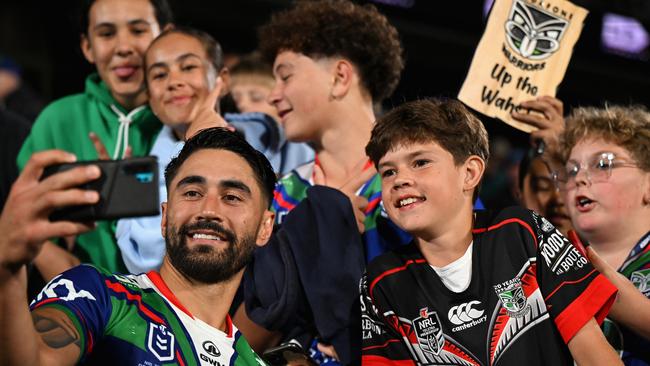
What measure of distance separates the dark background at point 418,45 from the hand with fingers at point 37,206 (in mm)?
6296

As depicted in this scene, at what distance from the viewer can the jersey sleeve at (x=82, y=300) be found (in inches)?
89.0

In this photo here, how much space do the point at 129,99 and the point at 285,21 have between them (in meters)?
0.77

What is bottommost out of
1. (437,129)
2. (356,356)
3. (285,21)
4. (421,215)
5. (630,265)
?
(356,356)

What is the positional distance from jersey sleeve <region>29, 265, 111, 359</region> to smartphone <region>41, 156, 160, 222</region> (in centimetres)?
52

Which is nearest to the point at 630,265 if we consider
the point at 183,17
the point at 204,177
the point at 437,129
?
the point at 437,129

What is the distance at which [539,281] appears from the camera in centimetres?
288

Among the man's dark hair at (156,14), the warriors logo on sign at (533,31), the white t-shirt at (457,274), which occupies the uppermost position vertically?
the man's dark hair at (156,14)

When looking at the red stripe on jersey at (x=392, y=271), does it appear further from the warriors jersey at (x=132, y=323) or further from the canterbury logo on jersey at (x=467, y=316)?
the warriors jersey at (x=132, y=323)

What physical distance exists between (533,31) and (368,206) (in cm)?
85

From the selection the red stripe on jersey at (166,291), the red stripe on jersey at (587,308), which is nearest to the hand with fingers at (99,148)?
the red stripe on jersey at (166,291)

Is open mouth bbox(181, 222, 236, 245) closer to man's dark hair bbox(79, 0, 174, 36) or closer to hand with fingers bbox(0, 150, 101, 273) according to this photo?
hand with fingers bbox(0, 150, 101, 273)

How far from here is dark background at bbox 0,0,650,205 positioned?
8188mm

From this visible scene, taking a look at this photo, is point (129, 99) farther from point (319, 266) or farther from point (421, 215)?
point (421, 215)

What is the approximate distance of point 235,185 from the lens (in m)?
2.89
